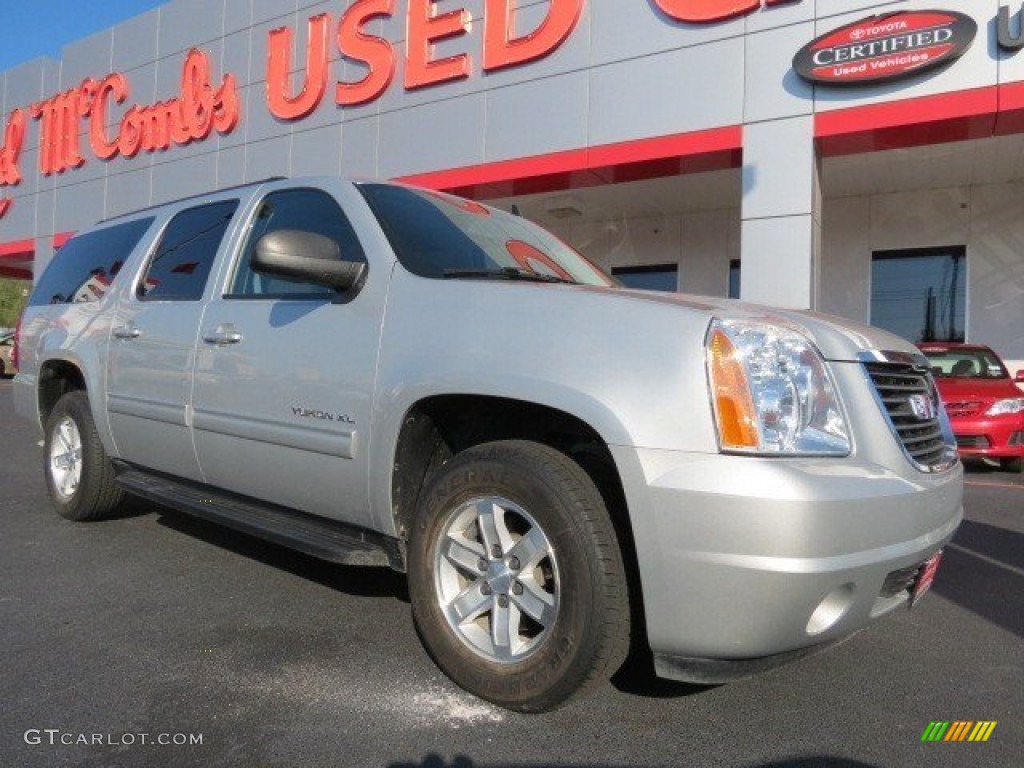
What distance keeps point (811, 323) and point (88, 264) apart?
4.32m

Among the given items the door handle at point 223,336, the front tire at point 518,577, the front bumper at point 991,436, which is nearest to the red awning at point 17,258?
the door handle at point 223,336

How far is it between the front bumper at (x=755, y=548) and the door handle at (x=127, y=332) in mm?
2899

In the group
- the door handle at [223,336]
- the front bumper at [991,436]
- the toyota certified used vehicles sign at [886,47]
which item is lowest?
the front bumper at [991,436]

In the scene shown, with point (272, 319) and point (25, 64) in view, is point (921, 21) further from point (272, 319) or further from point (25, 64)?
point (25, 64)

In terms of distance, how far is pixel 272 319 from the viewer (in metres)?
3.21

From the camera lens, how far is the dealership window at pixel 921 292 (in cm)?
1307

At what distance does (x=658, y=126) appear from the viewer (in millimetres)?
10805

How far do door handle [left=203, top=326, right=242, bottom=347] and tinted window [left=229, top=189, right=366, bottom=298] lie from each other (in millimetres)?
192

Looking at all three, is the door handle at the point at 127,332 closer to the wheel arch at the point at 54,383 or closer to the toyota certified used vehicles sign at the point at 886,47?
the wheel arch at the point at 54,383

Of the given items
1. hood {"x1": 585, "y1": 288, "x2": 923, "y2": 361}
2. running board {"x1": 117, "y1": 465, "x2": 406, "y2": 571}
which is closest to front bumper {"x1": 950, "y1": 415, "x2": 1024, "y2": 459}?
hood {"x1": 585, "y1": 288, "x2": 923, "y2": 361}

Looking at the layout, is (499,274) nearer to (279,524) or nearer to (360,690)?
(279,524)

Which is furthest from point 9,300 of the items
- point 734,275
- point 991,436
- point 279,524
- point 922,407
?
point 922,407

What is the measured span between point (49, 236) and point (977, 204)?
68.0 feet

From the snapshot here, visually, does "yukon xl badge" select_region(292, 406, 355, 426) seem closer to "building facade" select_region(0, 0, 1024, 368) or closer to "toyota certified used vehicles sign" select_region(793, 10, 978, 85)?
"building facade" select_region(0, 0, 1024, 368)
